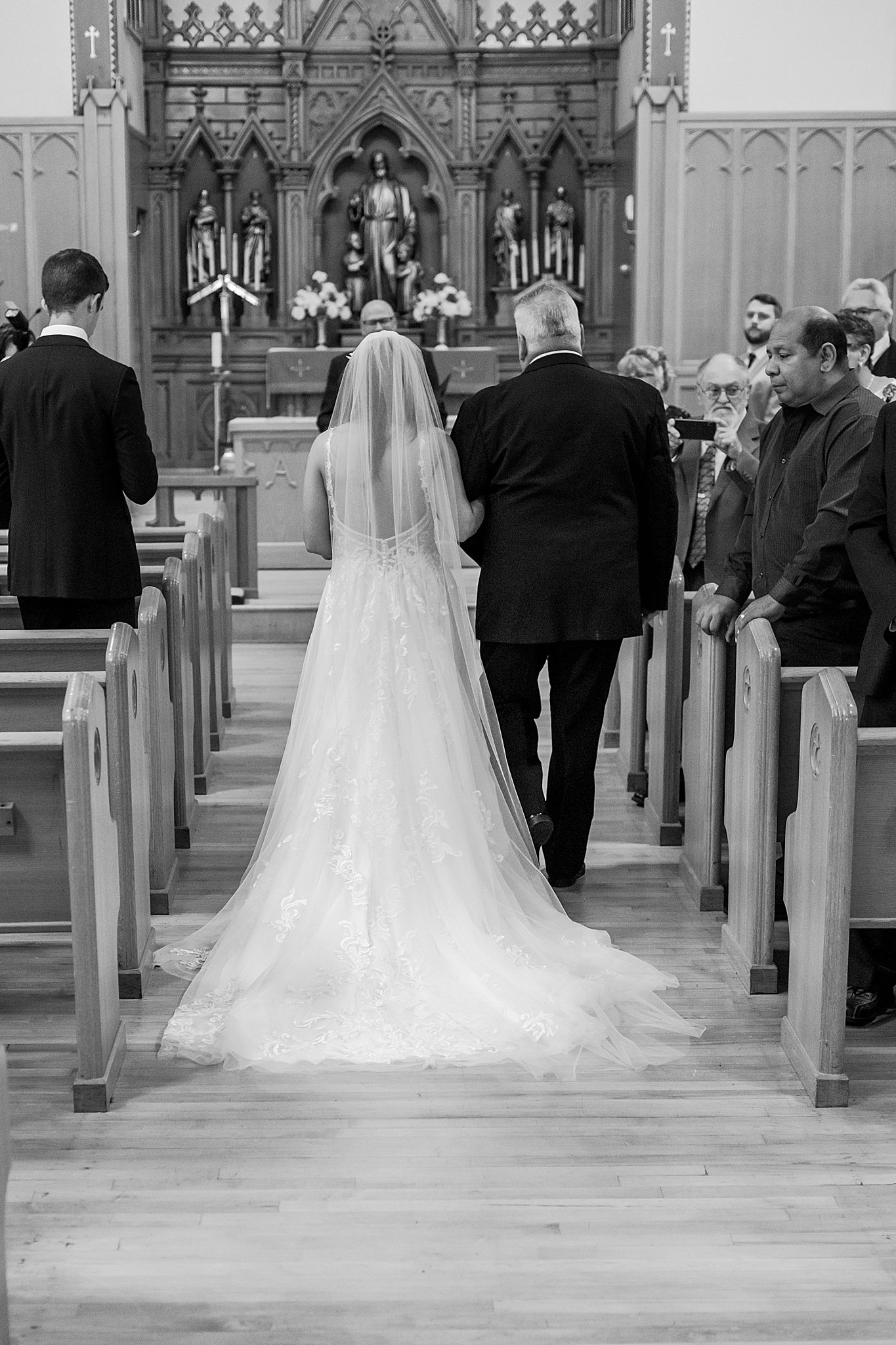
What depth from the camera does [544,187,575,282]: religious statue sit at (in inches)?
491

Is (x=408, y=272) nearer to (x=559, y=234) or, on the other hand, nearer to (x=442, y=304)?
(x=442, y=304)

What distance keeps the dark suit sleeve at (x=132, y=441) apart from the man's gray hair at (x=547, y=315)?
1110 mm

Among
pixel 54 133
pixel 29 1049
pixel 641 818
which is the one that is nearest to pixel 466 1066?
pixel 29 1049

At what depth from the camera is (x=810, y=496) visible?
389cm

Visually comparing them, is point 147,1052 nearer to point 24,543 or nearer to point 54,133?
point 24,543

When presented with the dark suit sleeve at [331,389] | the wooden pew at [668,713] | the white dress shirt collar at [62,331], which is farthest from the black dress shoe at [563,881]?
the dark suit sleeve at [331,389]

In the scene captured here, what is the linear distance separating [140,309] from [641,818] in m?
8.48

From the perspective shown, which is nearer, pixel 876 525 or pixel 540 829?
pixel 876 525

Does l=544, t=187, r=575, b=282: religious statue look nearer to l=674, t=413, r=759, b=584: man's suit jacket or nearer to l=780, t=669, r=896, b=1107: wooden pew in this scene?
l=674, t=413, r=759, b=584: man's suit jacket

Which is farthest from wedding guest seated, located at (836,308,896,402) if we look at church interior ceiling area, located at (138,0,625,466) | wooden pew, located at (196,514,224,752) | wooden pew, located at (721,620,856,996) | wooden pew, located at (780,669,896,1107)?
church interior ceiling area, located at (138,0,625,466)

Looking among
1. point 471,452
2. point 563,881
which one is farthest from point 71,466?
point 563,881

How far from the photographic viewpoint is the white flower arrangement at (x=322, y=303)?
11727 mm

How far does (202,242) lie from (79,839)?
10.5m

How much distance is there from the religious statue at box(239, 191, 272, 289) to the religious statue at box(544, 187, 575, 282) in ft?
7.82
